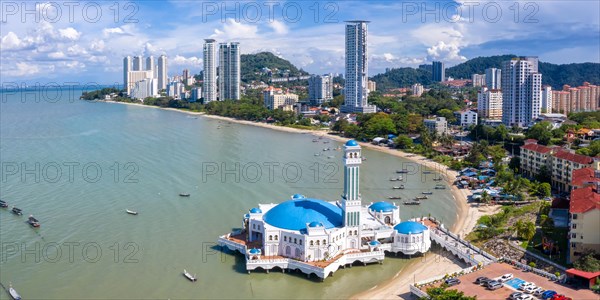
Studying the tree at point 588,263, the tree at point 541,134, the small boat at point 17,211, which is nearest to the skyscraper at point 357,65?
the tree at point 541,134

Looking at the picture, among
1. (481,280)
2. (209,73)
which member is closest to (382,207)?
(481,280)

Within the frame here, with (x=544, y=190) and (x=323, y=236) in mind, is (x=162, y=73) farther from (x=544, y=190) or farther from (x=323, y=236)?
(x=323, y=236)

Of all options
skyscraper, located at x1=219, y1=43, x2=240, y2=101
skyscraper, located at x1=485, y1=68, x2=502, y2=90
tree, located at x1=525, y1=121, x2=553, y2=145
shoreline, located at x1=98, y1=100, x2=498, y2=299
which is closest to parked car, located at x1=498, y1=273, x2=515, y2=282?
shoreline, located at x1=98, y1=100, x2=498, y2=299

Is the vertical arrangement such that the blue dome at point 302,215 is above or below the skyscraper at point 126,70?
below

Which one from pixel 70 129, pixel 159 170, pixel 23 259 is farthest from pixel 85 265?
pixel 70 129

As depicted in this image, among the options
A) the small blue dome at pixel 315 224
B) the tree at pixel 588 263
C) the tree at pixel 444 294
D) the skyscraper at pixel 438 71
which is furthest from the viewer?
the skyscraper at pixel 438 71

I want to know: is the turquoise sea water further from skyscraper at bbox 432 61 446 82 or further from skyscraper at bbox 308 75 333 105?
skyscraper at bbox 432 61 446 82

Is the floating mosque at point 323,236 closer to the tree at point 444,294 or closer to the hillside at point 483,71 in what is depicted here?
the tree at point 444,294
